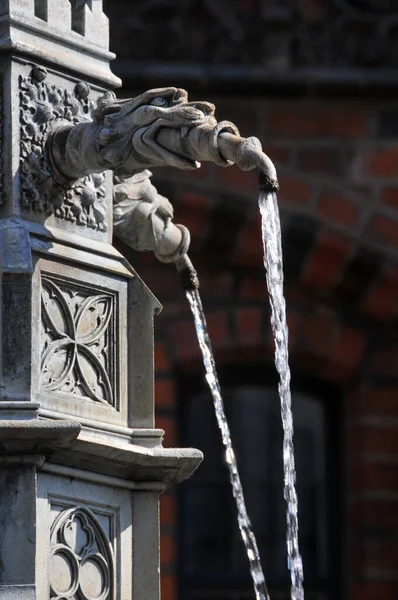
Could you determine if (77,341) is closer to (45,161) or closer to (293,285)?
(45,161)

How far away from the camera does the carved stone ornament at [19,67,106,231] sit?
17.3 feet

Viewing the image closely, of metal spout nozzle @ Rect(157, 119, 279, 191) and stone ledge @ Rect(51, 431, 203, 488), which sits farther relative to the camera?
stone ledge @ Rect(51, 431, 203, 488)

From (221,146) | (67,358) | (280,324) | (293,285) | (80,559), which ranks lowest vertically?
(80,559)

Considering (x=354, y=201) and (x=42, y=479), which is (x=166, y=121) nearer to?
(x=42, y=479)

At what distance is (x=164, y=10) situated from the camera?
10398 mm

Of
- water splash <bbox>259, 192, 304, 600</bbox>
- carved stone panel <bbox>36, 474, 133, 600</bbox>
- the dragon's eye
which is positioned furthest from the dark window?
the dragon's eye

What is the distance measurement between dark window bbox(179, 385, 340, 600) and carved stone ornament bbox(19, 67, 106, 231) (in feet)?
17.4

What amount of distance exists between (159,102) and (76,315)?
1.37ft

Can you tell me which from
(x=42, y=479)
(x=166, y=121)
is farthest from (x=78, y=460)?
(x=166, y=121)

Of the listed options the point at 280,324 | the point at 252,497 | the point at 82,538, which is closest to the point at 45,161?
the point at 280,324

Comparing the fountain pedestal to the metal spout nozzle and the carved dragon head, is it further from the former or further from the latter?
the metal spout nozzle

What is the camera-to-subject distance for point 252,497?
35.3ft

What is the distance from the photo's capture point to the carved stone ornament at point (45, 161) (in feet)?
17.3

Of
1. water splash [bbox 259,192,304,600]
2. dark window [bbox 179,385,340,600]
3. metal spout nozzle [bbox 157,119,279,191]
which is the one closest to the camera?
metal spout nozzle [bbox 157,119,279,191]
